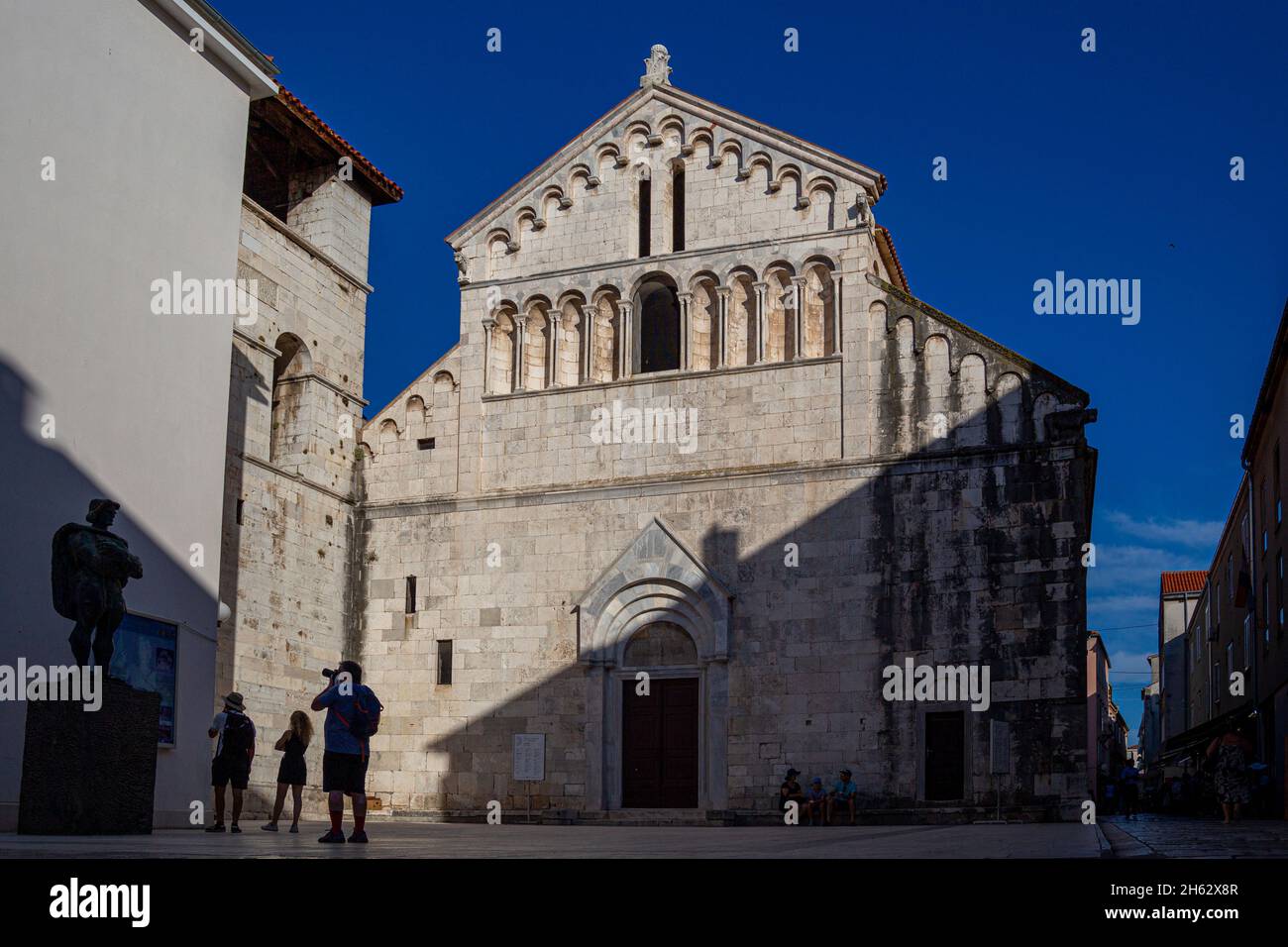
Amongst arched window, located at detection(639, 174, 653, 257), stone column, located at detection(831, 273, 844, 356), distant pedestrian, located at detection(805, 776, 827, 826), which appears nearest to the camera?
distant pedestrian, located at detection(805, 776, 827, 826)

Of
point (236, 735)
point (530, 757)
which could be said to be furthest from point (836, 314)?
point (236, 735)

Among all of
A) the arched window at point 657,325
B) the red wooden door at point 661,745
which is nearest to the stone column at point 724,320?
the arched window at point 657,325

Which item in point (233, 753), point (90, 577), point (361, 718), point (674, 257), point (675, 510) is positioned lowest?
point (233, 753)

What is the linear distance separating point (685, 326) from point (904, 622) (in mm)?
7263

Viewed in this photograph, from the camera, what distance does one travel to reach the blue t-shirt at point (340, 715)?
501 inches

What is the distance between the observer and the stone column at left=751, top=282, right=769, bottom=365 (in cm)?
2764

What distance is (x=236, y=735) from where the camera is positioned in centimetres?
1766

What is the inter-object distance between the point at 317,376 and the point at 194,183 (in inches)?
243

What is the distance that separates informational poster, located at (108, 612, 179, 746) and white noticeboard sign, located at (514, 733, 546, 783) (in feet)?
26.4

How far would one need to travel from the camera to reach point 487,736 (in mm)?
27844

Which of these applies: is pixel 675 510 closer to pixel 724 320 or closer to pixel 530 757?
pixel 724 320

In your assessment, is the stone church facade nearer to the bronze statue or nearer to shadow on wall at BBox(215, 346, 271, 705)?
shadow on wall at BBox(215, 346, 271, 705)

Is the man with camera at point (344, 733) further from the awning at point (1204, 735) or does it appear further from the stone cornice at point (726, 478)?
the awning at point (1204, 735)

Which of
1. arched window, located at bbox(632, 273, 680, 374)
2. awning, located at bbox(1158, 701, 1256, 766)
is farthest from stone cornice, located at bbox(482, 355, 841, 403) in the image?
awning, located at bbox(1158, 701, 1256, 766)
